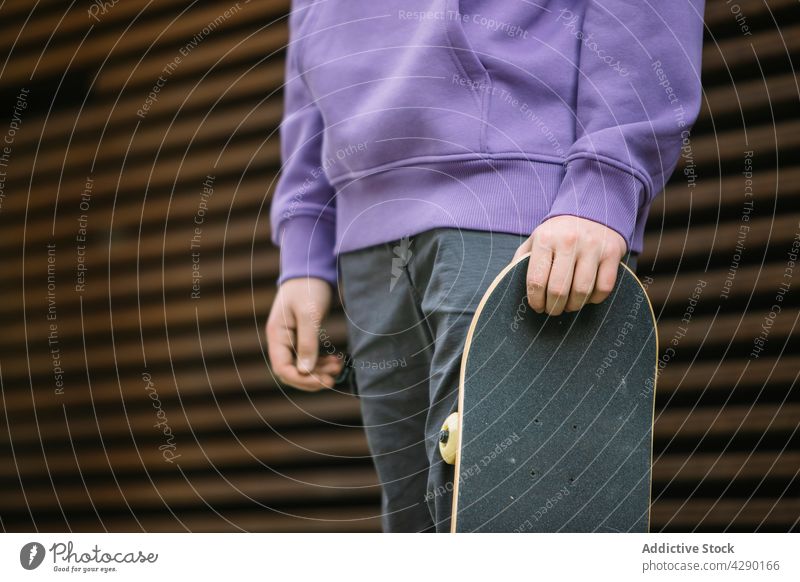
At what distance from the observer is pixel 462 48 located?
87cm

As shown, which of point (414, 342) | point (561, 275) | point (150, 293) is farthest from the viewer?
point (150, 293)

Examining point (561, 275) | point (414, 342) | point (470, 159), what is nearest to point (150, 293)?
point (414, 342)

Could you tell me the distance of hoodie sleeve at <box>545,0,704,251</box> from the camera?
820 mm

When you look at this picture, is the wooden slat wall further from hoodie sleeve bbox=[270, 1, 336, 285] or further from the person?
the person

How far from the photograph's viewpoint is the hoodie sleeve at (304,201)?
118 cm

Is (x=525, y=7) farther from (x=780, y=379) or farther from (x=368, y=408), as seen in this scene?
(x=780, y=379)

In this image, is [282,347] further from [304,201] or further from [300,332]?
[304,201]

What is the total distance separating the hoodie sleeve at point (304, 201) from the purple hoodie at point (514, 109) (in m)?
0.22

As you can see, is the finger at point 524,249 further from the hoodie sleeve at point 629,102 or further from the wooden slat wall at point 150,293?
the wooden slat wall at point 150,293

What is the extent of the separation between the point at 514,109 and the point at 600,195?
0.15 m

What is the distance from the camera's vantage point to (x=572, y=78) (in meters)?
0.89

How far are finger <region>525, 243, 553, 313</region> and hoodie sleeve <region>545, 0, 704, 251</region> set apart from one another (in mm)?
46

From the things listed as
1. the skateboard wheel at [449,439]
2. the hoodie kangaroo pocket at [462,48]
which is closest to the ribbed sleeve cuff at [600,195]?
the hoodie kangaroo pocket at [462,48]

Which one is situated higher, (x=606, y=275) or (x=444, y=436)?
(x=606, y=275)
